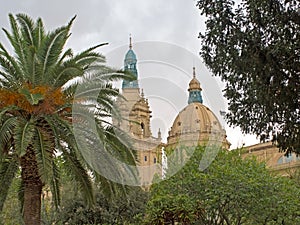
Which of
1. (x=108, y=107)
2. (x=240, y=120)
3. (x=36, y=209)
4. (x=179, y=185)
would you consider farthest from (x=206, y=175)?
(x=240, y=120)

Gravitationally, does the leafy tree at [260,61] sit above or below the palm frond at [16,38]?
below

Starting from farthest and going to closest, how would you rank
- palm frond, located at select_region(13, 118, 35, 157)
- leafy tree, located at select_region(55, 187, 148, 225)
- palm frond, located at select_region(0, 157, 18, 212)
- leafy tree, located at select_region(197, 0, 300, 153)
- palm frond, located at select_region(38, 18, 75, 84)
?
leafy tree, located at select_region(55, 187, 148, 225) → palm frond, located at select_region(38, 18, 75, 84) → palm frond, located at select_region(0, 157, 18, 212) → palm frond, located at select_region(13, 118, 35, 157) → leafy tree, located at select_region(197, 0, 300, 153)

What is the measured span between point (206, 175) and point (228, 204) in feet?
4.96

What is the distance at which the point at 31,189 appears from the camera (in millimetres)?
14672

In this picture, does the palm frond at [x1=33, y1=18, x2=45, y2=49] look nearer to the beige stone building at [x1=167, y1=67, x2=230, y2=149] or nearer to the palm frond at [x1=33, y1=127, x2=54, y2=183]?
the palm frond at [x1=33, y1=127, x2=54, y2=183]

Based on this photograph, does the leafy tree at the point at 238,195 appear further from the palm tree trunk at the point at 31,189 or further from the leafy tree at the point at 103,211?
the palm tree trunk at the point at 31,189

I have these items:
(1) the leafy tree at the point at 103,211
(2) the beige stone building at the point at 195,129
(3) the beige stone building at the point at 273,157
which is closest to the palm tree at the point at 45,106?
(1) the leafy tree at the point at 103,211

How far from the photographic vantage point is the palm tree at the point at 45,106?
538 inches

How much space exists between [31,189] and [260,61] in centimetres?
794

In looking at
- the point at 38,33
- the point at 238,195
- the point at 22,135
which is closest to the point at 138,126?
the point at 238,195

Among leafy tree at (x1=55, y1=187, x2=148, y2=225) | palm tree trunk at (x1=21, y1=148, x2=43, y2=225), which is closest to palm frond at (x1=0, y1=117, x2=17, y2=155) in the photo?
palm tree trunk at (x1=21, y1=148, x2=43, y2=225)

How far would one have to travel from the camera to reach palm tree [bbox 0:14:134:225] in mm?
13656

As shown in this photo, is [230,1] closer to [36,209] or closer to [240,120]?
[240,120]

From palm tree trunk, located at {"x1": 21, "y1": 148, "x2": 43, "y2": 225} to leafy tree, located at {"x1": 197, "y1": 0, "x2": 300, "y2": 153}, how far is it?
6.31m
